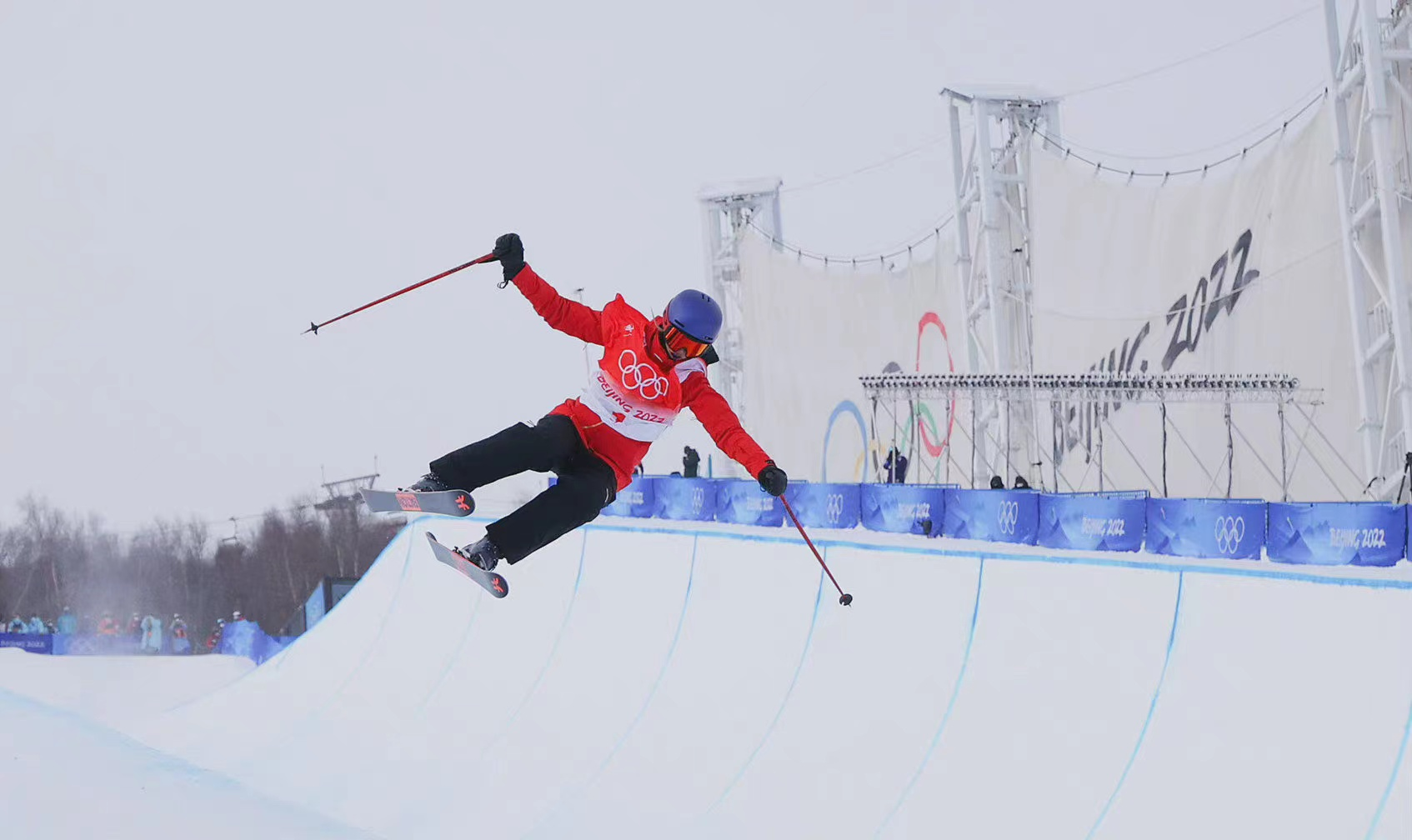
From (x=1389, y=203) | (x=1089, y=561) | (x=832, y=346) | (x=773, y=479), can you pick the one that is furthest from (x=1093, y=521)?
(x=832, y=346)

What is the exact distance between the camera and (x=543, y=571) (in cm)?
1341

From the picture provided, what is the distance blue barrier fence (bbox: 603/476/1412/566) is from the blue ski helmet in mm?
5884

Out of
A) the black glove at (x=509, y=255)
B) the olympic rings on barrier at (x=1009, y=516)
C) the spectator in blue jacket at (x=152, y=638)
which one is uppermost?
the black glove at (x=509, y=255)

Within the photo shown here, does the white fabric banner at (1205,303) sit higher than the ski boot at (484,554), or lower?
higher

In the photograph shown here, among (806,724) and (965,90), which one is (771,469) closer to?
(806,724)

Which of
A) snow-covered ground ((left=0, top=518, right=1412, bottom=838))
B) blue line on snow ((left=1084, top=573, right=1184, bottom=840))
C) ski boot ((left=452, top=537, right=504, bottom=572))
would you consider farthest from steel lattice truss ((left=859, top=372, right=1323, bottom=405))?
ski boot ((left=452, top=537, right=504, bottom=572))

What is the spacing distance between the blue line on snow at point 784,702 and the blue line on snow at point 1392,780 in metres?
4.26

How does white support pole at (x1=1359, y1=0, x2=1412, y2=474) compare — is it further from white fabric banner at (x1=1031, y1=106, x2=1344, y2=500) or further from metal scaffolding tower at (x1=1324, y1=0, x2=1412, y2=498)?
white fabric banner at (x1=1031, y1=106, x2=1344, y2=500)

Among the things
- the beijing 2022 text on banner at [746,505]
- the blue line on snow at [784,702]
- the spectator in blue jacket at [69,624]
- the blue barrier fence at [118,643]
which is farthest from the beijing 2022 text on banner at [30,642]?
the blue line on snow at [784,702]

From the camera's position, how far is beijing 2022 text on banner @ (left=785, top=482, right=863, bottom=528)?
1482 centimetres

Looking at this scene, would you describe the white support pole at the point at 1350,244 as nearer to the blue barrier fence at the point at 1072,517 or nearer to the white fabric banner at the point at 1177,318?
the white fabric banner at the point at 1177,318

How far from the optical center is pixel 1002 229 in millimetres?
20469

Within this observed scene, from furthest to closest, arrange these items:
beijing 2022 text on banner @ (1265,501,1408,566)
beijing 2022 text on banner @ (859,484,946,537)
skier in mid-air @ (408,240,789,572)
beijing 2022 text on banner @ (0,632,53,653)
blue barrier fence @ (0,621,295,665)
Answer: beijing 2022 text on banner @ (0,632,53,653), blue barrier fence @ (0,621,295,665), beijing 2022 text on banner @ (859,484,946,537), beijing 2022 text on banner @ (1265,501,1408,566), skier in mid-air @ (408,240,789,572)

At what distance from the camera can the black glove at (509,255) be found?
5.61 meters
